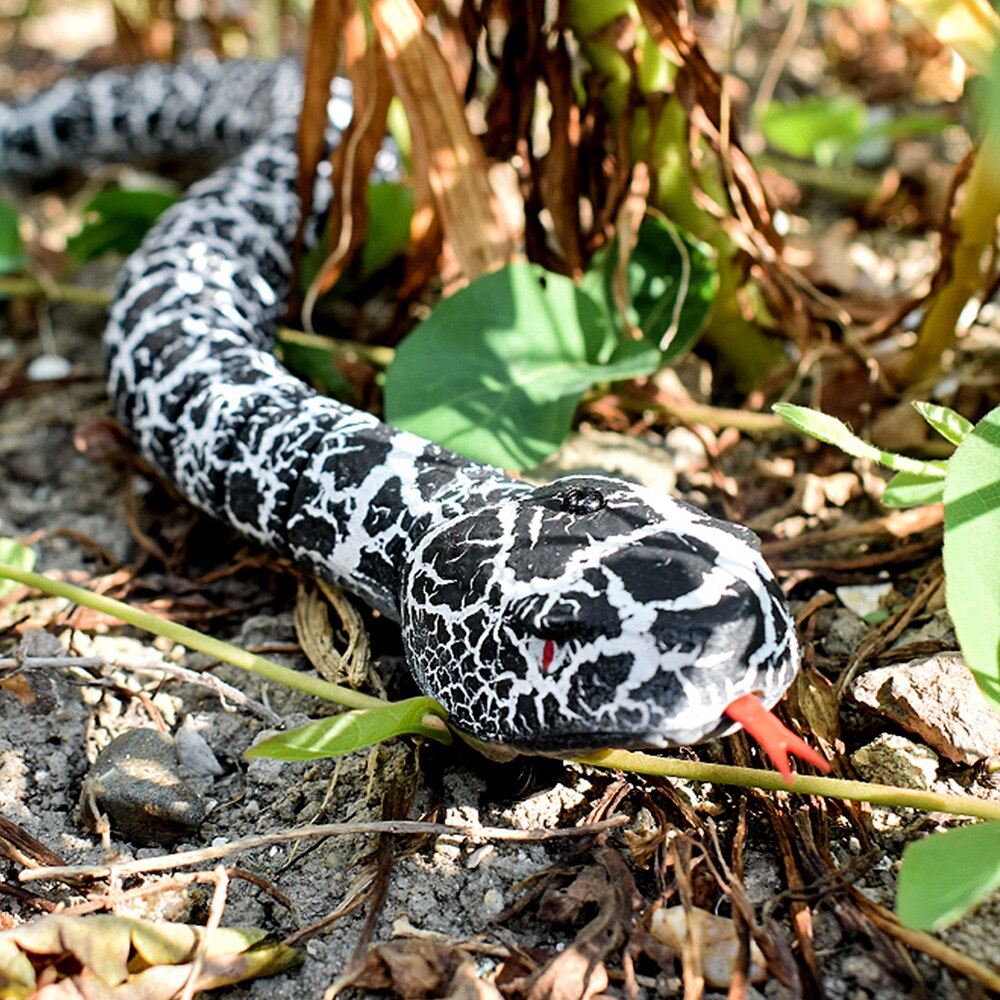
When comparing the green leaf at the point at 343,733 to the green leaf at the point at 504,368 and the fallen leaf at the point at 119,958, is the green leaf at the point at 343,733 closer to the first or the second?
the fallen leaf at the point at 119,958

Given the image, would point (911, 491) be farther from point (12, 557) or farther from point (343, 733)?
point (12, 557)

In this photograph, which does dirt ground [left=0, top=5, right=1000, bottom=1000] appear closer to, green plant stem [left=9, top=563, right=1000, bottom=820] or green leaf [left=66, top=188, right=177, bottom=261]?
green plant stem [left=9, top=563, right=1000, bottom=820]

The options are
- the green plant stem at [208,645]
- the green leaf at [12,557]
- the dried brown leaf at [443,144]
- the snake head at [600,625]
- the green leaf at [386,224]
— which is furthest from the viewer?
the green leaf at [386,224]

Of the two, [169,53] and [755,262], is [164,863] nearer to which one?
[755,262]

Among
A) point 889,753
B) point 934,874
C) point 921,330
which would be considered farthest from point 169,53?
point 934,874

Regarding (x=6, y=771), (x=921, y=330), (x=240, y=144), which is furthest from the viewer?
(x=240, y=144)

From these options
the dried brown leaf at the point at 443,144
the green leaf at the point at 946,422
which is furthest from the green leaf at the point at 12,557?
the green leaf at the point at 946,422

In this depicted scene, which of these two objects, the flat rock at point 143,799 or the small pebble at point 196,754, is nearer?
the flat rock at point 143,799
